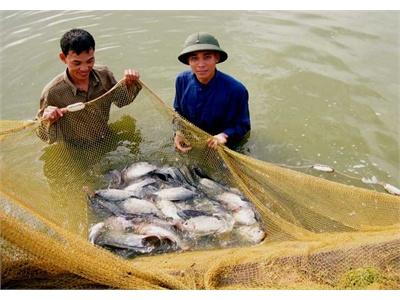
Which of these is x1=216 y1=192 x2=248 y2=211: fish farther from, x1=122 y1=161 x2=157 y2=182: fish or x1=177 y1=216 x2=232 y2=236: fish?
x1=122 y1=161 x2=157 y2=182: fish

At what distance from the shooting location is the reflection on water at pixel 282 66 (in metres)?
6.39

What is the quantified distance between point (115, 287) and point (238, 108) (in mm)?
3041

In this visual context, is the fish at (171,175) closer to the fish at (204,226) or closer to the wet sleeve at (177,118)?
the wet sleeve at (177,118)

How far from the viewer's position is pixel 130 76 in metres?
4.91

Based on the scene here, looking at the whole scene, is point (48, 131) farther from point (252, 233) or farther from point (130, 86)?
point (252, 233)

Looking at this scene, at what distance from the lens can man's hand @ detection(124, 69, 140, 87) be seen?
4.91 m

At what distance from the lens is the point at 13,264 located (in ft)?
9.45

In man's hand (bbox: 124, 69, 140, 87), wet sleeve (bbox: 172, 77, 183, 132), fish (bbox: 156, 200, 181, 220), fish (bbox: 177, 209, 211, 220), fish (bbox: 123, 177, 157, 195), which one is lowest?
fish (bbox: 177, 209, 211, 220)

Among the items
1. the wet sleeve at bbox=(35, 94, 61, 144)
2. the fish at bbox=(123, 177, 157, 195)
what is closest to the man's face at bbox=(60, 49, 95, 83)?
the wet sleeve at bbox=(35, 94, 61, 144)

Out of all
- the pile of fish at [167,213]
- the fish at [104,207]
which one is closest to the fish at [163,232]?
the pile of fish at [167,213]

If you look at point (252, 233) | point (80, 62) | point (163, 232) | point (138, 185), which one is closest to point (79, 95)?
point (80, 62)

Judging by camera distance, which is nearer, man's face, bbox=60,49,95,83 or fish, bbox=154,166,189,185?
man's face, bbox=60,49,95,83

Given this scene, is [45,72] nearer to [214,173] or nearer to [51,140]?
[51,140]

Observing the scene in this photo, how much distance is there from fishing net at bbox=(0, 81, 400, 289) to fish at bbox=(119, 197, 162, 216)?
41 centimetres
